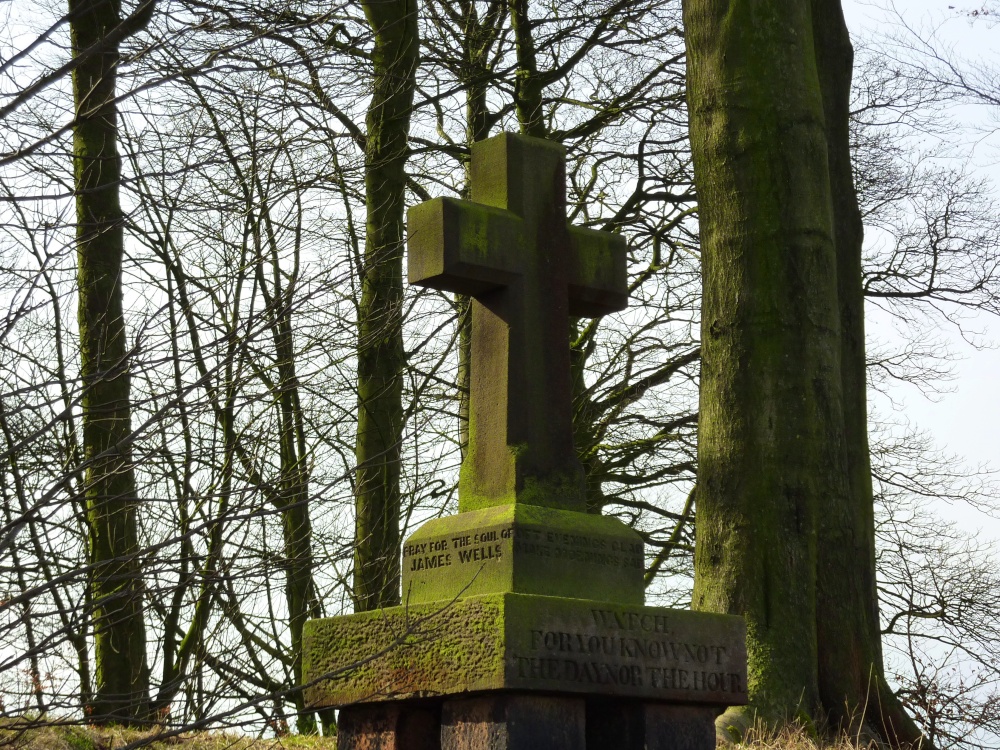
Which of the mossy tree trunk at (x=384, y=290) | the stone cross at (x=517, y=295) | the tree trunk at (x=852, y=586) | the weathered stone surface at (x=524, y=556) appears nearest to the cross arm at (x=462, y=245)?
the stone cross at (x=517, y=295)

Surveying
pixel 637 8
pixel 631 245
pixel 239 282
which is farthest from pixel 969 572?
pixel 239 282

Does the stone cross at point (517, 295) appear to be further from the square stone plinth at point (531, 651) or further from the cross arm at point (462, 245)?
the square stone plinth at point (531, 651)

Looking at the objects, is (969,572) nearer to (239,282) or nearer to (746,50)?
(746,50)

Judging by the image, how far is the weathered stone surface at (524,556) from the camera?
189 inches

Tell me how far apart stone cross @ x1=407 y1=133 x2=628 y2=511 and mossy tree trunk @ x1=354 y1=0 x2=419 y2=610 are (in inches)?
165

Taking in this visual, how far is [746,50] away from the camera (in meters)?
7.65

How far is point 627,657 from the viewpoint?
481 cm

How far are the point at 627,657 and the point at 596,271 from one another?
1.65 m

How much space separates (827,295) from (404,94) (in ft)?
16.4

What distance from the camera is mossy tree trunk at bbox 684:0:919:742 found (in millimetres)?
6984

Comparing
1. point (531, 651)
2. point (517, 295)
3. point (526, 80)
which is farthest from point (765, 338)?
point (526, 80)

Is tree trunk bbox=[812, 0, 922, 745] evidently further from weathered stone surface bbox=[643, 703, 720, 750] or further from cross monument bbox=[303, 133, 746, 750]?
cross monument bbox=[303, 133, 746, 750]

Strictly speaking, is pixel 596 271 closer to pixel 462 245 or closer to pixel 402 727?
pixel 462 245

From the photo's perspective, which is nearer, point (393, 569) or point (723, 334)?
point (723, 334)
